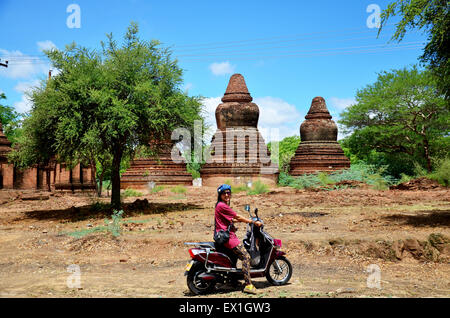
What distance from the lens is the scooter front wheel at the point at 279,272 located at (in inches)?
231

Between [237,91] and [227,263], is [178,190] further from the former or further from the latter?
[227,263]

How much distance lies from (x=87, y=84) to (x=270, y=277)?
429 inches

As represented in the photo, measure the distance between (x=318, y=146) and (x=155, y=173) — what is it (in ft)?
45.3

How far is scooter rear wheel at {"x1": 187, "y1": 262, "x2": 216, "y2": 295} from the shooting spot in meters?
5.46

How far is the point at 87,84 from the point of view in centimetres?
1444

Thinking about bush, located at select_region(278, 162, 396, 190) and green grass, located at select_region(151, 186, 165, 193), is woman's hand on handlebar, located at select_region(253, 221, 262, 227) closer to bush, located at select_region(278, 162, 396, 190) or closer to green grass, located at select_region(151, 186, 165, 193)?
bush, located at select_region(278, 162, 396, 190)

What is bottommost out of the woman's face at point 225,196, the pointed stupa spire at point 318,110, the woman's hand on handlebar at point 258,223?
the woman's hand on handlebar at point 258,223

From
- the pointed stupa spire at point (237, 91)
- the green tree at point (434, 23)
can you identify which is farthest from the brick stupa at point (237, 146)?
the green tree at point (434, 23)

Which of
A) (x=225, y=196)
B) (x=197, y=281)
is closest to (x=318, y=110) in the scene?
(x=225, y=196)

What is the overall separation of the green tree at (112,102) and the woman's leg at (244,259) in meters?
9.31

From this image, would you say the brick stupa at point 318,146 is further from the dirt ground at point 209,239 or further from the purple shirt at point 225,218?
the purple shirt at point 225,218

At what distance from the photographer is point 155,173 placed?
1078 inches
